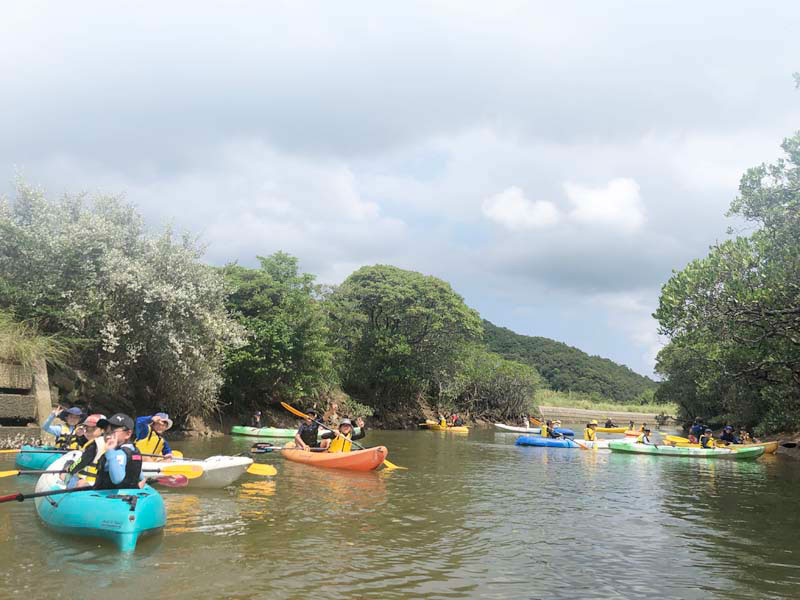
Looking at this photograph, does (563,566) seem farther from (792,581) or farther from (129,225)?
(129,225)

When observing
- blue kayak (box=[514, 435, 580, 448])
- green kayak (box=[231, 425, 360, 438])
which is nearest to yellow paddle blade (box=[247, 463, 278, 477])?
green kayak (box=[231, 425, 360, 438])

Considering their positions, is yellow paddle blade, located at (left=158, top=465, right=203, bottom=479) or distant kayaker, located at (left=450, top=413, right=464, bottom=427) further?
distant kayaker, located at (left=450, top=413, right=464, bottom=427)

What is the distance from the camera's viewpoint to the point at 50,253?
19484 millimetres

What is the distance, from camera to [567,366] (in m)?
104

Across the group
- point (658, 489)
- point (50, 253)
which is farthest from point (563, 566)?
point (50, 253)

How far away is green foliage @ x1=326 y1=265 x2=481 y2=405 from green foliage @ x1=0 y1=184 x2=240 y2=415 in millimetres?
17411

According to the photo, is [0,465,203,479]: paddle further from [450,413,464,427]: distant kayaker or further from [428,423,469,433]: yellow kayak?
[450,413,464,427]: distant kayaker

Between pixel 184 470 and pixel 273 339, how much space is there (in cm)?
1834

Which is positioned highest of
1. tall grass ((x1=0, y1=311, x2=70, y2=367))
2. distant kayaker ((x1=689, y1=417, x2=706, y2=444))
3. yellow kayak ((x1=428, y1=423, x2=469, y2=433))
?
tall grass ((x1=0, y1=311, x2=70, y2=367))

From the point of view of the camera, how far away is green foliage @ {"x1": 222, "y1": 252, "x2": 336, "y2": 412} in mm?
29641

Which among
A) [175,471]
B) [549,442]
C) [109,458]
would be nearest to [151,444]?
[175,471]

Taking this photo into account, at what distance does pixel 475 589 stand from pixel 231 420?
25.6m

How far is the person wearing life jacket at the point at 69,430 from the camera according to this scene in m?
11.4

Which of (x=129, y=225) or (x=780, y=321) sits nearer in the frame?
(x=780, y=321)
